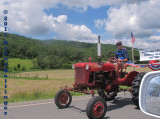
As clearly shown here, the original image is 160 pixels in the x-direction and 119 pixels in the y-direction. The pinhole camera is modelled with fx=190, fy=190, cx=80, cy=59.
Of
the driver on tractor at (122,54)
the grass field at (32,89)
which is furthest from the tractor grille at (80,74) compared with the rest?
the grass field at (32,89)

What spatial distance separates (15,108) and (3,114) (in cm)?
73

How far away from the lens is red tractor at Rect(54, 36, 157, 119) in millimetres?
5117

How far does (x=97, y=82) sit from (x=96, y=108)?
3.69 feet

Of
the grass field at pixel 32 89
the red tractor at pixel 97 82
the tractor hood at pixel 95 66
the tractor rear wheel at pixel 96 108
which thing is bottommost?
the grass field at pixel 32 89

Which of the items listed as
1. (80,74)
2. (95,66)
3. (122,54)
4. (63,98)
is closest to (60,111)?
(63,98)

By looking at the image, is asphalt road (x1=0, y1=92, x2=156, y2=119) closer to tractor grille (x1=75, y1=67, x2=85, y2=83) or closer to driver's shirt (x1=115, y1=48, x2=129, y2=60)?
tractor grille (x1=75, y1=67, x2=85, y2=83)

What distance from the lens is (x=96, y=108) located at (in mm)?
5031

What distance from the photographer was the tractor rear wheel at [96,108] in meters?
4.94

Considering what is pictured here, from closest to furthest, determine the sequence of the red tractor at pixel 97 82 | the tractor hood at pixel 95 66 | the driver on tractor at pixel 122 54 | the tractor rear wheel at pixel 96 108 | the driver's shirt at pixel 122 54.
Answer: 1. the tractor rear wheel at pixel 96 108
2. the red tractor at pixel 97 82
3. the tractor hood at pixel 95 66
4. the driver on tractor at pixel 122 54
5. the driver's shirt at pixel 122 54

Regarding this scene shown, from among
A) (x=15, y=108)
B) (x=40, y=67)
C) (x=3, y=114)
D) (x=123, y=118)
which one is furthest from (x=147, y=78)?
(x=40, y=67)

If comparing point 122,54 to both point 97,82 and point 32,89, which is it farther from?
point 32,89

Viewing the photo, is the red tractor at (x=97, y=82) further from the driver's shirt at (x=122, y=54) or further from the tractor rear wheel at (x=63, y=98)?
the driver's shirt at (x=122, y=54)

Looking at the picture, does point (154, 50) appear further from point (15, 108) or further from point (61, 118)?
point (15, 108)

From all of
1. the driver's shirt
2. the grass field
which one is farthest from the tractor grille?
the grass field
